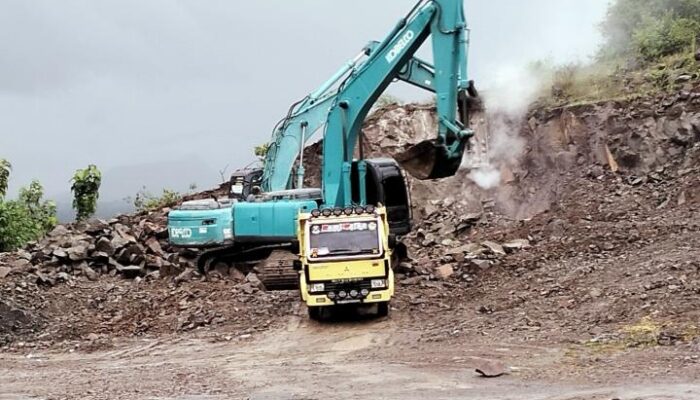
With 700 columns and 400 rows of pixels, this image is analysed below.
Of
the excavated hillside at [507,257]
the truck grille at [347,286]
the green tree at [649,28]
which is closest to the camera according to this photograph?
the excavated hillside at [507,257]

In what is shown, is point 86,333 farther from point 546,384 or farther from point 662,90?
point 662,90

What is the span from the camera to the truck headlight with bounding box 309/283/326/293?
15.7 meters

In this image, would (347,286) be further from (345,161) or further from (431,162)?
(431,162)

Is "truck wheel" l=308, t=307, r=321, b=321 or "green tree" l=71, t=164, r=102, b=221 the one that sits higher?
"green tree" l=71, t=164, r=102, b=221

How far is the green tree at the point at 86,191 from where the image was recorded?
3111cm

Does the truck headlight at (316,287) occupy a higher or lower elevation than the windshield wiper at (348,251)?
lower

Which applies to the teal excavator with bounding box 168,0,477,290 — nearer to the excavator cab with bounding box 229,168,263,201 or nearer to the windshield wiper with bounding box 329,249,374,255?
the windshield wiper with bounding box 329,249,374,255

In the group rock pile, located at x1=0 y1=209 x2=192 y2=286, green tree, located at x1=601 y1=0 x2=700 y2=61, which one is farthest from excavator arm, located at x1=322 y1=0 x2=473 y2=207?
green tree, located at x1=601 y1=0 x2=700 y2=61

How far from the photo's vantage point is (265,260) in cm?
2061

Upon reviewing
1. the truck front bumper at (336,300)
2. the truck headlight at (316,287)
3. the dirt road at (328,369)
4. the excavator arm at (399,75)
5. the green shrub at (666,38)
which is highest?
the green shrub at (666,38)

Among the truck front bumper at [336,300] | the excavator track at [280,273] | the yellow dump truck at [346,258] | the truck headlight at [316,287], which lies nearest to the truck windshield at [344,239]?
the yellow dump truck at [346,258]

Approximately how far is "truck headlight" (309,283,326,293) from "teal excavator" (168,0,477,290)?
1.47 metres

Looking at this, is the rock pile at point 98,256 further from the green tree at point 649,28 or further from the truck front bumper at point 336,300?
the green tree at point 649,28

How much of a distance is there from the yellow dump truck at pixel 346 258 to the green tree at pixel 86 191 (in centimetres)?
1679
